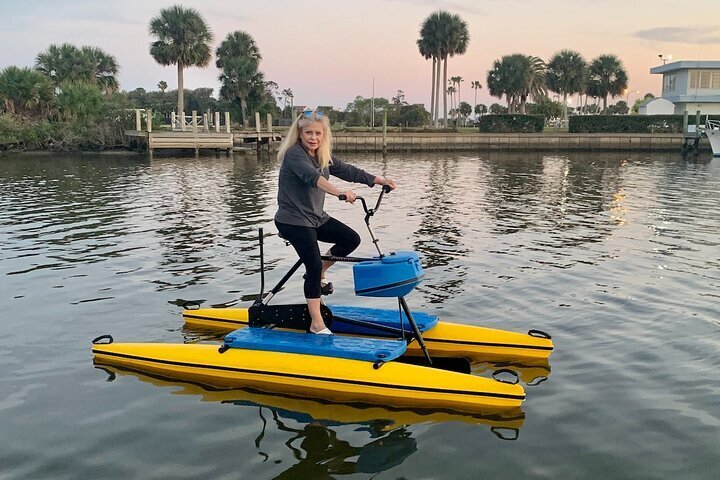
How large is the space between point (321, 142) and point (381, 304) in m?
3.37

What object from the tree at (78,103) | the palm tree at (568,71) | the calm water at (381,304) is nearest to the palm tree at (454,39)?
the palm tree at (568,71)

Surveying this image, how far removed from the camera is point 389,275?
5.87 m

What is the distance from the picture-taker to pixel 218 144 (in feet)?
152

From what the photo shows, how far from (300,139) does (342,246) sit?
1274 mm

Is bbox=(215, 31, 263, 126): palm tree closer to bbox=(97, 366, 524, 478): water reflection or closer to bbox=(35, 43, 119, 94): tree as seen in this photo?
bbox=(35, 43, 119, 94): tree

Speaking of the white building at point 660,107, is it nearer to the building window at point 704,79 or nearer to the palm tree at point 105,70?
the building window at point 704,79

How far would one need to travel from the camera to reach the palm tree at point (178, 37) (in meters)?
57.8

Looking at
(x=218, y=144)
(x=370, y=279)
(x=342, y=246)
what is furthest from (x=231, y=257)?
(x=218, y=144)

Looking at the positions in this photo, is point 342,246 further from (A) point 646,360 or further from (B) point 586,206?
(B) point 586,206

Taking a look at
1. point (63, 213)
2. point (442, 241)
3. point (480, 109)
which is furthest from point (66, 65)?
point (480, 109)

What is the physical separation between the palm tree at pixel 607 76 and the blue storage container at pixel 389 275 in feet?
276

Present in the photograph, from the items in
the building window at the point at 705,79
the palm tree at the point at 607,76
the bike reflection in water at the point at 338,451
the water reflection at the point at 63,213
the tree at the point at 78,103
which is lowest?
the bike reflection in water at the point at 338,451

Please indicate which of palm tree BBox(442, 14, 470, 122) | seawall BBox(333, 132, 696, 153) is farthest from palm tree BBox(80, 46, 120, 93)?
palm tree BBox(442, 14, 470, 122)

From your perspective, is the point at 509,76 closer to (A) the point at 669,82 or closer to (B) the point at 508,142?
(A) the point at 669,82
